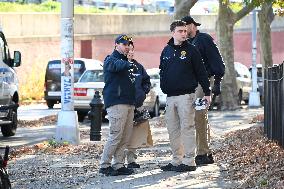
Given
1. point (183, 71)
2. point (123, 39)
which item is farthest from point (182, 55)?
point (123, 39)

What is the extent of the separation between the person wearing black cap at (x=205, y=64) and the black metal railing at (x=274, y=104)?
4.35 feet

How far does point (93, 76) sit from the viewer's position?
28.7 m

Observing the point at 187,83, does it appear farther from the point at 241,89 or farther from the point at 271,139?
the point at 241,89

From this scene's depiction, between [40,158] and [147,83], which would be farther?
[40,158]

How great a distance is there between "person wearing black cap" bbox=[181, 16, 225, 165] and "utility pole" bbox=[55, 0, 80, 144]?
4753 millimetres

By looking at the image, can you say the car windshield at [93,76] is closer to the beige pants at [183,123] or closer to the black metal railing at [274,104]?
the black metal railing at [274,104]

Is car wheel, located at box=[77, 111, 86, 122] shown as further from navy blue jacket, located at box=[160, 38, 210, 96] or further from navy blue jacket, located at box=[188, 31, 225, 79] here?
navy blue jacket, located at box=[160, 38, 210, 96]

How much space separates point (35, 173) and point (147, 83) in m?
2.12

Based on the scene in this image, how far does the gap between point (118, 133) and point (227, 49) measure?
21.0 m

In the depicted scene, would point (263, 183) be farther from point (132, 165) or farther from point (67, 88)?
point (67, 88)

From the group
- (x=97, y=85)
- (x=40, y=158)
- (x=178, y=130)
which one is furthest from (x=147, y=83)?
(x=97, y=85)

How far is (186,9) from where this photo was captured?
27.1 metres

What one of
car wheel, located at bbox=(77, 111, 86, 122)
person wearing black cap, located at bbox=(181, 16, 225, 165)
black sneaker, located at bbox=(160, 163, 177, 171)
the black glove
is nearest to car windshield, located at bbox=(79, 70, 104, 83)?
car wheel, located at bbox=(77, 111, 86, 122)

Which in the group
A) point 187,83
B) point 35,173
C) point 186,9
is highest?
point 186,9
